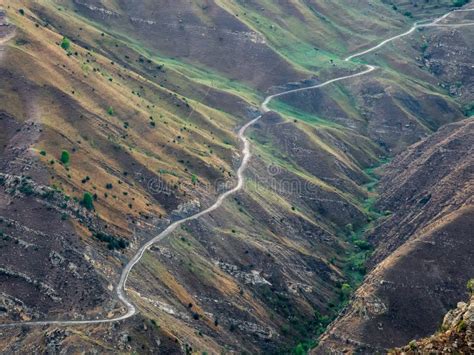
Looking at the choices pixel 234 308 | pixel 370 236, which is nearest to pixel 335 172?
pixel 370 236

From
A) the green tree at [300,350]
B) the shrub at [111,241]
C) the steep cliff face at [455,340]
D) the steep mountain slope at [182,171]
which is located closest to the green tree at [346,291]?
the steep mountain slope at [182,171]

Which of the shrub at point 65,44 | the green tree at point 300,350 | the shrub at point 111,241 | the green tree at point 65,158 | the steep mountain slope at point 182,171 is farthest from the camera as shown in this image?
the shrub at point 65,44

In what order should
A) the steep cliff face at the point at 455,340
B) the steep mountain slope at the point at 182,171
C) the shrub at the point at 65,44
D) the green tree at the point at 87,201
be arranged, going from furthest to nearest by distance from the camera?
the shrub at the point at 65,44 < the green tree at the point at 87,201 < the steep mountain slope at the point at 182,171 < the steep cliff face at the point at 455,340

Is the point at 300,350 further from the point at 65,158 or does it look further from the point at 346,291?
the point at 65,158

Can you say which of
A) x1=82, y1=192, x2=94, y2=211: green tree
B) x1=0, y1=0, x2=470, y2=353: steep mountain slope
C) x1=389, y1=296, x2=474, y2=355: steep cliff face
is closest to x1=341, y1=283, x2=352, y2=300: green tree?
x1=0, y1=0, x2=470, y2=353: steep mountain slope

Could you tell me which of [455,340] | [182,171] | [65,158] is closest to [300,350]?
[182,171]

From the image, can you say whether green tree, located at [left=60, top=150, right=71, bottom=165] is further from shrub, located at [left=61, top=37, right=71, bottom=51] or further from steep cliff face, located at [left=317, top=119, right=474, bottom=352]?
steep cliff face, located at [left=317, top=119, right=474, bottom=352]

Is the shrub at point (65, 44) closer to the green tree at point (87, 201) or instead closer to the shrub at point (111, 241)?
the green tree at point (87, 201)
